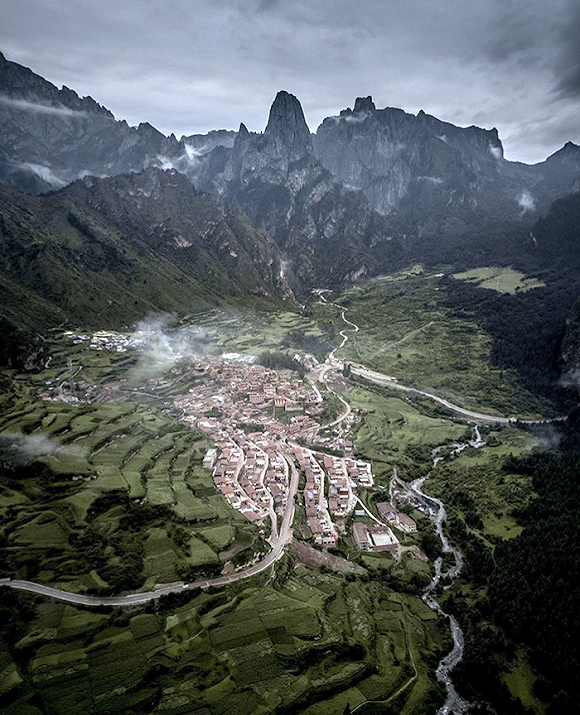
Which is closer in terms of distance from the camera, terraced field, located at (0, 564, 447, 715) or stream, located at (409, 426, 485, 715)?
terraced field, located at (0, 564, 447, 715)

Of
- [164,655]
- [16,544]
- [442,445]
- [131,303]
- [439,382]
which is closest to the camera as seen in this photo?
[164,655]

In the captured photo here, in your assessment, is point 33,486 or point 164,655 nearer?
point 164,655

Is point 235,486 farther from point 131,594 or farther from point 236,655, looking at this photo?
point 236,655

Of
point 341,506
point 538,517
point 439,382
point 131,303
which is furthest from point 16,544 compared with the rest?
point 131,303

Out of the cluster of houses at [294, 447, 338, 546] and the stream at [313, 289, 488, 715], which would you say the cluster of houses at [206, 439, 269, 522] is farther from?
the stream at [313, 289, 488, 715]

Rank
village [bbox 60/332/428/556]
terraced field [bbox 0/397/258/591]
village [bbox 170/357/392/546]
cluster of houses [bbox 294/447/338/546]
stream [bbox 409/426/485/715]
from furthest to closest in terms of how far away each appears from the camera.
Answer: village [bbox 170/357/392/546], village [bbox 60/332/428/556], cluster of houses [bbox 294/447/338/546], terraced field [bbox 0/397/258/591], stream [bbox 409/426/485/715]

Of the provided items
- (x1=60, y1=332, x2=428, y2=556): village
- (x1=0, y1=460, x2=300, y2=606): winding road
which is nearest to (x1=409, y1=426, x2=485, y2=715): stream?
(x1=60, y1=332, x2=428, y2=556): village

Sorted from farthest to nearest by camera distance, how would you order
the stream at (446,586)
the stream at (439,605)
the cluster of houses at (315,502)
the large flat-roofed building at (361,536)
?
the cluster of houses at (315,502) < the large flat-roofed building at (361,536) < the stream at (446,586) < the stream at (439,605)

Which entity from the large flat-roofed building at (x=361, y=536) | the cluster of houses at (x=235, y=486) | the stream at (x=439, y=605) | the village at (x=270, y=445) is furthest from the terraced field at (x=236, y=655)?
the cluster of houses at (x=235, y=486)

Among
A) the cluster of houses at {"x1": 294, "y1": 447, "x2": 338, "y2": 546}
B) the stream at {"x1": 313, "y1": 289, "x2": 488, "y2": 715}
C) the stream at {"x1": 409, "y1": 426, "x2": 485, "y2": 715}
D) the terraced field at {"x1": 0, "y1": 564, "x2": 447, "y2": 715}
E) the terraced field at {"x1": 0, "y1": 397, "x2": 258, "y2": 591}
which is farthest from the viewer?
the cluster of houses at {"x1": 294, "y1": 447, "x2": 338, "y2": 546}

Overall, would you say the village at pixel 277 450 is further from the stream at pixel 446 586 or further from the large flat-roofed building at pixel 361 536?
the stream at pixel 446 586

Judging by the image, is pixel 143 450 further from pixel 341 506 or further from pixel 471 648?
pixel 471 648
